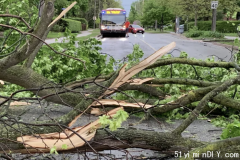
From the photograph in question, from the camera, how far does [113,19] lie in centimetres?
3447

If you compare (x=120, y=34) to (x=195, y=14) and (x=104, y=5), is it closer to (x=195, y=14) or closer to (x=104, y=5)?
(x=195, y=14)

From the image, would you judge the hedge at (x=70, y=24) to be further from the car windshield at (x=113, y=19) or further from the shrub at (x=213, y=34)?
the shrub at (x=213, y=34)

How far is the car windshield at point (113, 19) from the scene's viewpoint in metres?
34.2

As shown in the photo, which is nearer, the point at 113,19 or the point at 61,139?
the point at 61,139

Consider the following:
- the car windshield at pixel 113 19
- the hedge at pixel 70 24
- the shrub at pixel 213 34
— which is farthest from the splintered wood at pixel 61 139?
the hedge at pixel 70 24

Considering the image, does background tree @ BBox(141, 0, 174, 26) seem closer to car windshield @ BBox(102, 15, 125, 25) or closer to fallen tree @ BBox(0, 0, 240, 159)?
car windshield @ BBox(102, 15, 125, 25)

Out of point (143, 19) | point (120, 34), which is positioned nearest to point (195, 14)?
point (120, 34)

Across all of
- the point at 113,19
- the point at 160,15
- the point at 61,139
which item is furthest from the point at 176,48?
the point at 160,15

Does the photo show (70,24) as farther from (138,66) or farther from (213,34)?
(138,66)

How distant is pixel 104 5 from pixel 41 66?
248 feet

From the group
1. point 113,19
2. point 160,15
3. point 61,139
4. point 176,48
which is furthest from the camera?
point 160,15

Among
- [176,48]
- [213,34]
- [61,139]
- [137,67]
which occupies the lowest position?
[176,48]

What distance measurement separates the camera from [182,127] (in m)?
3.07

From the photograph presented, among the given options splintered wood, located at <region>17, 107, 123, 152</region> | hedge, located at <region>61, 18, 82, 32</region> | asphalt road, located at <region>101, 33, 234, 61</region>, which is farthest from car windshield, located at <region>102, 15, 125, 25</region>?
splintered wood, located at <region>17, 107, 123, 152</region>
